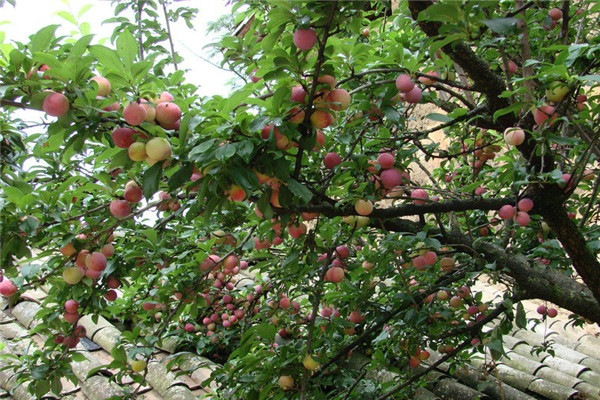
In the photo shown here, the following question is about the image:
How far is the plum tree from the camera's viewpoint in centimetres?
97

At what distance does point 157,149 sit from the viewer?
0.95 m

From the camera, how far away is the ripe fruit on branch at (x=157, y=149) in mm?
948

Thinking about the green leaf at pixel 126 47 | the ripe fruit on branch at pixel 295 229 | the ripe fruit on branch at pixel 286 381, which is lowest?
the ripe fruit on branch at pixel 286 381

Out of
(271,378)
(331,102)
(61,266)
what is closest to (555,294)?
(271,378)

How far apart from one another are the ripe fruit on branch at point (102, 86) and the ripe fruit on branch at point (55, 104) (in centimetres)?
10

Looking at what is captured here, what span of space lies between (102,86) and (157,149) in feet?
0.65

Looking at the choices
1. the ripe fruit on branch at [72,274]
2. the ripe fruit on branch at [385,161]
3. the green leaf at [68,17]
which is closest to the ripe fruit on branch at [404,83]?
the ripe fruit on branch at [385,161]

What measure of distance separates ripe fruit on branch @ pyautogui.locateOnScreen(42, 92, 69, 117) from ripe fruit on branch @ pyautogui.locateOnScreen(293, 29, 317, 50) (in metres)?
0.46

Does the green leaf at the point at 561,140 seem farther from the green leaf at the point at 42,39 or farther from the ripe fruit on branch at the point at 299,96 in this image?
the green leaf at the point at 42,39

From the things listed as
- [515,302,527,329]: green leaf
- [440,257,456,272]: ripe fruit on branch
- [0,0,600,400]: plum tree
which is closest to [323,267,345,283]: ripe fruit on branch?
[0,0,600,400]: plum tree

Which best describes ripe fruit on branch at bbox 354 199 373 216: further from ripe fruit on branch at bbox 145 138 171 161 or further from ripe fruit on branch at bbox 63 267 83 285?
ripe fruit on branch at bbox 63 267 83 285

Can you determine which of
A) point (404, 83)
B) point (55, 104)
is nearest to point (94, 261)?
point (55, 104)

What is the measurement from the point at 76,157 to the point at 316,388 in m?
1.58

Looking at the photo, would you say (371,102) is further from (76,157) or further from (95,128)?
(76,157)
